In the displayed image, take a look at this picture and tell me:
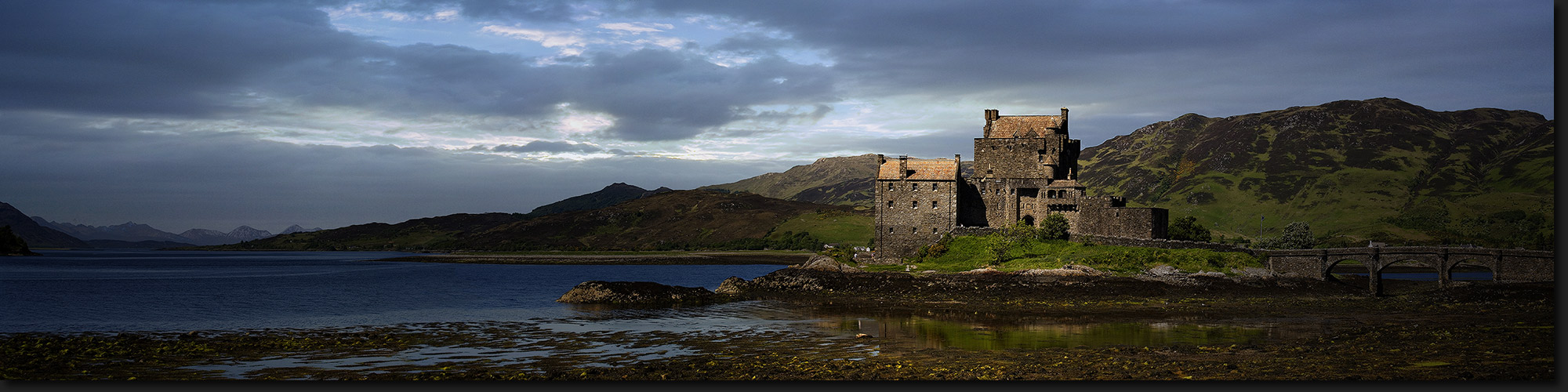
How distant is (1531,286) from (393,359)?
211ft

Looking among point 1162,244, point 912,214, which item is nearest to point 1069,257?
point 1162,244

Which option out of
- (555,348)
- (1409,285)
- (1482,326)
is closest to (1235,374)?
(1482,326)

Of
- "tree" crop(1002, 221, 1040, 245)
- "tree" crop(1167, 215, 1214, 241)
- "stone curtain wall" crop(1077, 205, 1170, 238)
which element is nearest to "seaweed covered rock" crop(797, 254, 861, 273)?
"tree" crop(1002, 221, 1040, 245)

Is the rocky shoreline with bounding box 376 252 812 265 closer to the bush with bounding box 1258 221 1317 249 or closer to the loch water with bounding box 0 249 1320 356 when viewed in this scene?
the loch water with bounding box 0 249 1320 356

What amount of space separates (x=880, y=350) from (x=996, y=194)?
48.7m

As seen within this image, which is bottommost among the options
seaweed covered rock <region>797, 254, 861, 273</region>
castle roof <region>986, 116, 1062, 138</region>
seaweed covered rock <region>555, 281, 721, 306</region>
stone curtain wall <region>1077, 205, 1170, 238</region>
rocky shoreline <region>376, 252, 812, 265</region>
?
rocky shoreline <region>376, 252, 812, 265</region>

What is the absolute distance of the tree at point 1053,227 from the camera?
73312 millimetres

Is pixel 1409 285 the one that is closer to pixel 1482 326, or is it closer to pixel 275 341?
pixel 1482 326

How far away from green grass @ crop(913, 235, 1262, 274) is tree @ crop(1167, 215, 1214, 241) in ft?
57.3

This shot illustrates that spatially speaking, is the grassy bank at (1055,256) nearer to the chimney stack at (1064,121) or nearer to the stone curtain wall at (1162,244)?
the stone curtain wall at (1162,244)

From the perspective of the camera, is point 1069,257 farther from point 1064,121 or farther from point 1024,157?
point 1064,121

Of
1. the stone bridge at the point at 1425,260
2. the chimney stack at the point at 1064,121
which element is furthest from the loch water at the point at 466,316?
the chimney stack at the point at 1064,121

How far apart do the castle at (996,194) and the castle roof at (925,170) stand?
7 cm

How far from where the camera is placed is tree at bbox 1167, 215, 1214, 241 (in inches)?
3278
